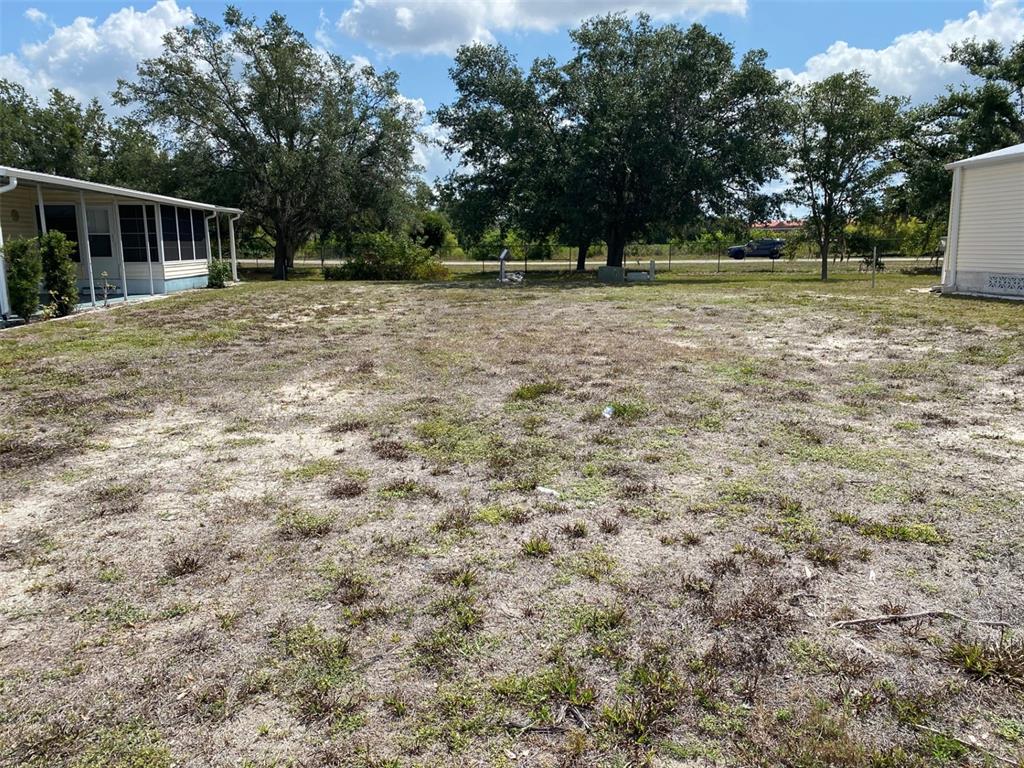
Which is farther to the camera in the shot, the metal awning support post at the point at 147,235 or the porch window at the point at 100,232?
the metal awning support post at the point at 147,235

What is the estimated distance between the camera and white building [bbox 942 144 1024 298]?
1380 cm

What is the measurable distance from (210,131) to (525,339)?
63.8ft

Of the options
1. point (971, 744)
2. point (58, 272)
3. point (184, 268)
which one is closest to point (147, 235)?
point (184, 268)

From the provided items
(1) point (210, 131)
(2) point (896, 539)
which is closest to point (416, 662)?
(2) point (896, 539)

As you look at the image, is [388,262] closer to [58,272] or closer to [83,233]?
[83,233]

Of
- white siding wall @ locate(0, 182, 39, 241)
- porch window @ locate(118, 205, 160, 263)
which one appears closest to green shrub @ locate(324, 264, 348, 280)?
porch window @ locate(118, 205, 160, 263)

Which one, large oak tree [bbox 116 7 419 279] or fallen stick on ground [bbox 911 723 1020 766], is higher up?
large oak tree [bbox 116 7 419 279]

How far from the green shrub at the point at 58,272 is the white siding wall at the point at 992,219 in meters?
17.5

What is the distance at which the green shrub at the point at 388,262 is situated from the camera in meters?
23.6

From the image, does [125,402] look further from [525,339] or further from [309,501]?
[525,339]

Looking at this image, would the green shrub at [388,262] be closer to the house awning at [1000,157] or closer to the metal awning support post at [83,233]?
the metal awning support post at [83,233]

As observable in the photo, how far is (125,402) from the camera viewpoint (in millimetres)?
5848

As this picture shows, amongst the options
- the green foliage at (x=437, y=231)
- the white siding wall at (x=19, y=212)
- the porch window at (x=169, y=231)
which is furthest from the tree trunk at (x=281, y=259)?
the green foliage at (x=437, y=231)

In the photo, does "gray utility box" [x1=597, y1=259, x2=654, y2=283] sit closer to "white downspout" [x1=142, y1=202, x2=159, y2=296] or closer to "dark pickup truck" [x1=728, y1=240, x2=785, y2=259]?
"white downspout" [x1=142, y1=202, x2=159, y2=296]
